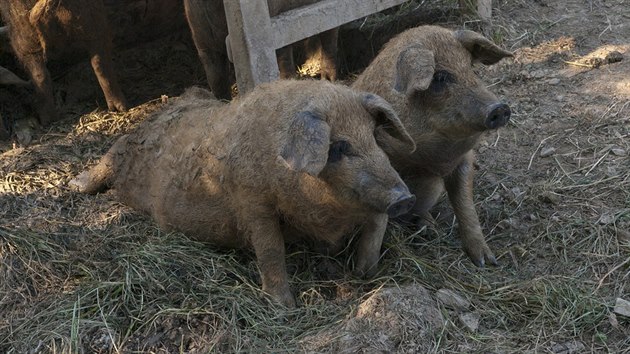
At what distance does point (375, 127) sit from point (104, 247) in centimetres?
187

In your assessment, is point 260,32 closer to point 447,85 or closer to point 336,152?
point 447,85

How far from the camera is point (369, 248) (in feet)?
16.2

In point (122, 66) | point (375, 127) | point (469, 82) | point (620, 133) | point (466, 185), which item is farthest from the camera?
point (122, 66)

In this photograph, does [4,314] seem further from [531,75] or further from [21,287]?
[531,75]

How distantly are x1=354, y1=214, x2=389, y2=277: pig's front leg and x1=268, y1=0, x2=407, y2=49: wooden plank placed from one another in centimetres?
185

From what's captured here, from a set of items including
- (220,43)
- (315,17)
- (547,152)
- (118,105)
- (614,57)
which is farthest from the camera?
(118,105)

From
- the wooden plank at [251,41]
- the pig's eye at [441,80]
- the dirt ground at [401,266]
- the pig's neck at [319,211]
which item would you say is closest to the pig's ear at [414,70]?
the pig's eye at [441,80]

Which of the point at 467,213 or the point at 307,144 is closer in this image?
the point at 307,144

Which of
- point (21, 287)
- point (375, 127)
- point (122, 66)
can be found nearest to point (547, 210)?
point (375, 127)

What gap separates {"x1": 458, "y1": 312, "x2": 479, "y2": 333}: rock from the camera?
4.42 meters

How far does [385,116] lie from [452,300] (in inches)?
41.9

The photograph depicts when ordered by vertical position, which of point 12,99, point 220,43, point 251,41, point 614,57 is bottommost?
point 614,57

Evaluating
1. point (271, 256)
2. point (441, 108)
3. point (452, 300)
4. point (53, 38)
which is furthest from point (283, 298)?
point (53, 38)

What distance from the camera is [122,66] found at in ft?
27.5
